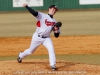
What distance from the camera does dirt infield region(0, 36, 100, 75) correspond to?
21.6ft

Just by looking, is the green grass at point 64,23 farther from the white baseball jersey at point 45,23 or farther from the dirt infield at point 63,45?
the white baseball jersey at point 45,23

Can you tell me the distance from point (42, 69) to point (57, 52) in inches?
161

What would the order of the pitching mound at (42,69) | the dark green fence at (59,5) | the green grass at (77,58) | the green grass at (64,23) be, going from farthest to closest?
1. the dark green fence at (59,5)
2. the green grass at (64,23)
3. the green grass at (77,58)
4. the pitching mound at (42,69)

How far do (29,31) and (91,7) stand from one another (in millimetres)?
5248

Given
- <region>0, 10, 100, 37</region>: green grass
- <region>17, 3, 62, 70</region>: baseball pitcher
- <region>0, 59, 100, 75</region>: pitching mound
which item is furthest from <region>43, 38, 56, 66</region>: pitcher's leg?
<region>0, 10, 100, 37</region>: green grass

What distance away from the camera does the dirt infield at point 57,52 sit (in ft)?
21.6

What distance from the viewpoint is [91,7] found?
63.1ft

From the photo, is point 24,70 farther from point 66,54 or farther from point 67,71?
point 66,54

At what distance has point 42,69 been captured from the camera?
22.1 feet

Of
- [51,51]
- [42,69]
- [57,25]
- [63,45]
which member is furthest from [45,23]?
[63,45]

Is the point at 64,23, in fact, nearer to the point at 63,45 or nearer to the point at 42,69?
the point at 63,45

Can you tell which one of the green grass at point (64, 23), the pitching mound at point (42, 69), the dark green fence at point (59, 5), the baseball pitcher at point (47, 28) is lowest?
the green grass at point (64, 23)

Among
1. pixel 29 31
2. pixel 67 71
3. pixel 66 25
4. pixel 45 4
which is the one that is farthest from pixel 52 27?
pixel 45 4

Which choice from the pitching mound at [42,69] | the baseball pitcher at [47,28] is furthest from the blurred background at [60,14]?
the baseball pitcher at [47,28]
